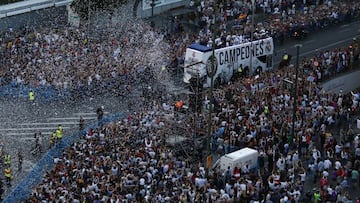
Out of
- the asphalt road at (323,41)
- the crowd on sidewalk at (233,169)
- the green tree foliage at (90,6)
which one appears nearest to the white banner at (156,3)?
the green tree foliage at (90,6)

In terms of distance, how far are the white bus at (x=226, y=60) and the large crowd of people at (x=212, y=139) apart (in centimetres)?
228

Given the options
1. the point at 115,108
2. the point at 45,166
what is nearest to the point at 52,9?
the point at 115,108

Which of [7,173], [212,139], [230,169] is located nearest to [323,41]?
[212,139]

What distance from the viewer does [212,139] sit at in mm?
44750

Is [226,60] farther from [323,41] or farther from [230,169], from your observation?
[230,169]

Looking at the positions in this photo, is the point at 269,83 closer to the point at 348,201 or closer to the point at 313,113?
the point at 313,113

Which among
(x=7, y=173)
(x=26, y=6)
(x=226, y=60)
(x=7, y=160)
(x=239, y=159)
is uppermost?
(x=26, y=6)

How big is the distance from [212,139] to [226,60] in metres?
10.7

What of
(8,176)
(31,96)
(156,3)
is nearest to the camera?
(8,176)

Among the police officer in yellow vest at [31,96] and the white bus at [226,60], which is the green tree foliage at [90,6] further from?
the police officer in yellow vest at [31,96]

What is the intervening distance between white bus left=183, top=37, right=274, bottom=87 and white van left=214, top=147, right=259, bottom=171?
28.8 feet

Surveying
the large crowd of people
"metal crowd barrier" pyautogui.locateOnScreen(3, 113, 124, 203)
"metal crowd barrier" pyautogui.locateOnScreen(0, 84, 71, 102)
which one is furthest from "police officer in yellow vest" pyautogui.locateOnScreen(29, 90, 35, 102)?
A: "metal crowd barrier" pyautogui.locateOnScreen(3, 113, 124, 203)

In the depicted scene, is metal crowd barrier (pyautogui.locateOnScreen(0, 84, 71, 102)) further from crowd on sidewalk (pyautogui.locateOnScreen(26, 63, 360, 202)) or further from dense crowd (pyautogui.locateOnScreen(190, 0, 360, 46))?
dense crowd (pyautogui.locateOnScreen(190, 0, 360, 46))

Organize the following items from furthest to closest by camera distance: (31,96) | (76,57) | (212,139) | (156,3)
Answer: (156,3), (76,57), (31,96), (212,139)
